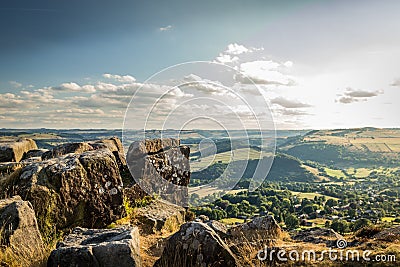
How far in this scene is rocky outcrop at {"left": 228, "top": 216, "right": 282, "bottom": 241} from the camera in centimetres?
1106

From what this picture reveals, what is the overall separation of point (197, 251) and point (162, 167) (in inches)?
325

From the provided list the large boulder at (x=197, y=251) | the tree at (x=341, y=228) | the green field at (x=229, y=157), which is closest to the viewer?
the large boulder at (x=197, y=251)

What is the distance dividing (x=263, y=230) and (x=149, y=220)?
4467 mm

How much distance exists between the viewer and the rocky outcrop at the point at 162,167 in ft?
50.0

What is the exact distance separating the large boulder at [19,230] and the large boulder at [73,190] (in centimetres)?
177

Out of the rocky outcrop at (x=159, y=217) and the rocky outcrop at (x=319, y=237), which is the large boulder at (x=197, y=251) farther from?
the rocky outcrop at (x=159, y=217)

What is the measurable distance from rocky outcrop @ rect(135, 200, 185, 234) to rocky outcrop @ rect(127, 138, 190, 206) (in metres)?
0.85

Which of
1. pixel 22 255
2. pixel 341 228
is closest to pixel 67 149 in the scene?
pixel 22 255

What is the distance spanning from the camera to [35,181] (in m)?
9.61

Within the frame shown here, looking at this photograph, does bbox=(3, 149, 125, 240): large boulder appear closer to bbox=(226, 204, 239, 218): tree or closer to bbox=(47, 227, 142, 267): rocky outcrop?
bbox=(47, 227, 142, 267): rocky outcrop

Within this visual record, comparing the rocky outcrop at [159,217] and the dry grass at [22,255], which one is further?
the rocky outcrop at [159,217]

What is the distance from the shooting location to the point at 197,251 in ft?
26.2

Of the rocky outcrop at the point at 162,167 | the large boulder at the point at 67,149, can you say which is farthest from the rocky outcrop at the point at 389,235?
the large boulder at the point at 67,149

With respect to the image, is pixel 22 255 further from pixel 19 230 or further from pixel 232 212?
pixel 232 212
